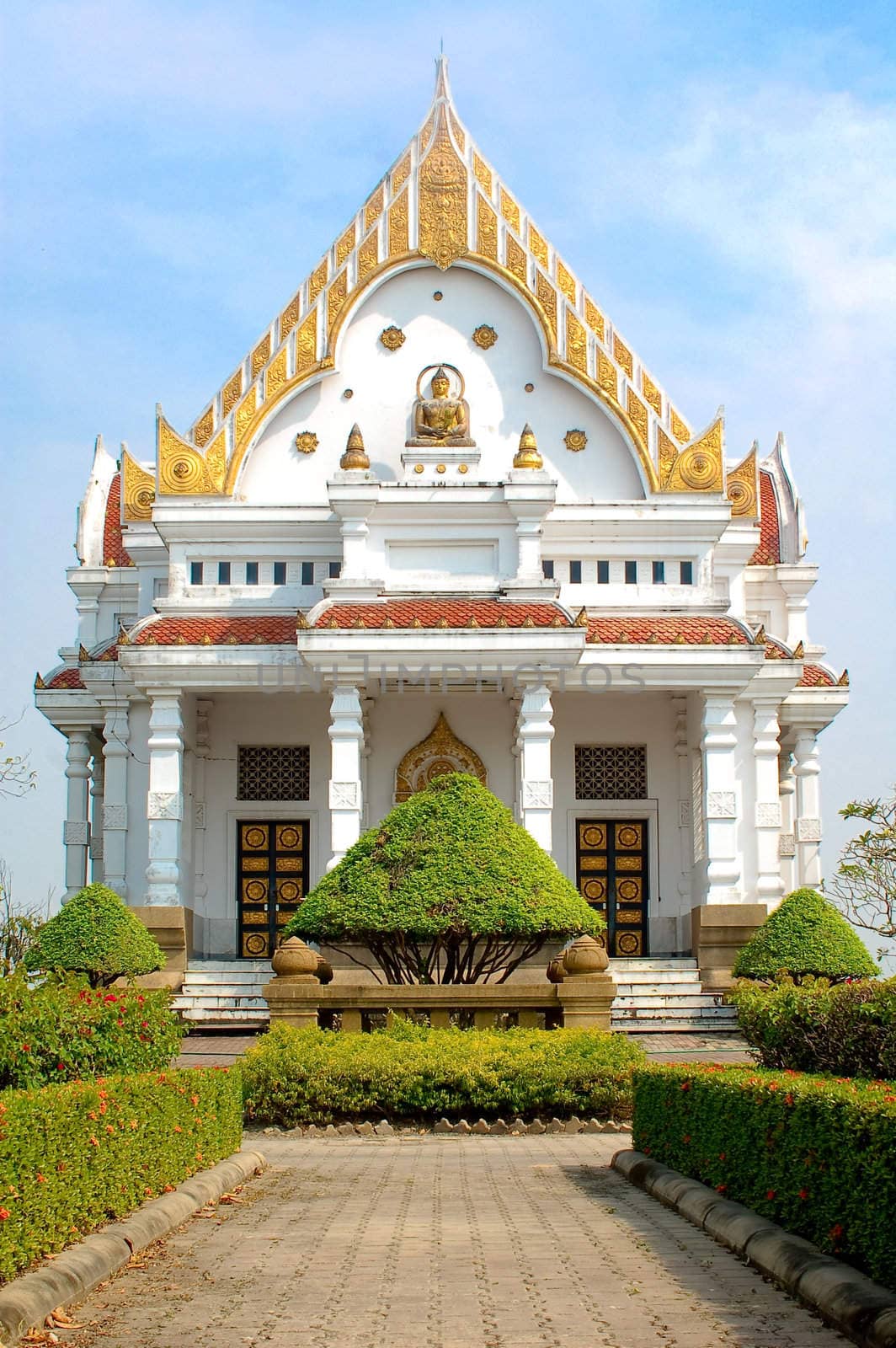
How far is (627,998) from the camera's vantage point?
22.8m

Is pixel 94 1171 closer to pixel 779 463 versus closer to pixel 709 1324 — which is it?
pixel 709 1324

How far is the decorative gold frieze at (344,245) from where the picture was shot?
28.3 metres

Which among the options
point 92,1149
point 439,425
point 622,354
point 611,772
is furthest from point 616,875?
point 92,1149

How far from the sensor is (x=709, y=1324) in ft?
22.3

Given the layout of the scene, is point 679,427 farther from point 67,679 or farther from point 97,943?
point 97,943

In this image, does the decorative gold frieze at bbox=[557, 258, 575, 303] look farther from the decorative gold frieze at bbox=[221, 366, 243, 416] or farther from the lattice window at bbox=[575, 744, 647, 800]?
the lattice window at bbox=[575, 744, 647, 800]

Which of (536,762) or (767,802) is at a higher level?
(536,762)

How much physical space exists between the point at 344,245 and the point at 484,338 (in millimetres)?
2873

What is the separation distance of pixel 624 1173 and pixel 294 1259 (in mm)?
3700

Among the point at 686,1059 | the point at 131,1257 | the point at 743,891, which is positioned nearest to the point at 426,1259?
the point at 131,1257

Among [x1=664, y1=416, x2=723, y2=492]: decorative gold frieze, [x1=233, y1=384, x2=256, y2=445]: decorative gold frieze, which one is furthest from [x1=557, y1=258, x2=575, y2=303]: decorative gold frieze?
[x1=233, y1=384, x2=256, y2=445]: decorative gold frieze

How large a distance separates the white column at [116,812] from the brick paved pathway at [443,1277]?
15923mm

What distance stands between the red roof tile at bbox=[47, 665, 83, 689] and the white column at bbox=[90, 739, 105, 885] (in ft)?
3.61

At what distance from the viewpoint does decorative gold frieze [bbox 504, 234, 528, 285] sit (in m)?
27.9
